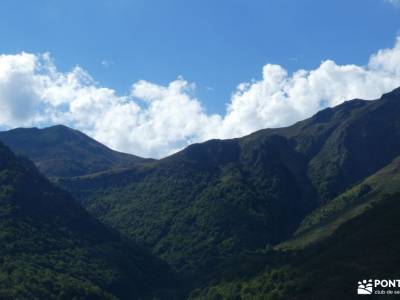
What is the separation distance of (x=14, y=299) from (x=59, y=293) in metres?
17.8

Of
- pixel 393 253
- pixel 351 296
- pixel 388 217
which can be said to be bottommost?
pixel 351 296

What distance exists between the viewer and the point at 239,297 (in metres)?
164

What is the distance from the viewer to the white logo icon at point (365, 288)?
102062mm

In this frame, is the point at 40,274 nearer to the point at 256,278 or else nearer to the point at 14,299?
the point at 14,299

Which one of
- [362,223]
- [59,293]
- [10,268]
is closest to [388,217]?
[362,223]

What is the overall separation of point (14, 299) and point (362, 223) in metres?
110

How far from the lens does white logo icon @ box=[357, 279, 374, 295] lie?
102062 mm

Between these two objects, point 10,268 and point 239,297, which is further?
point 10,268

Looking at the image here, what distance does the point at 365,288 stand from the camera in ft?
340

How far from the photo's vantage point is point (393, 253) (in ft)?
411

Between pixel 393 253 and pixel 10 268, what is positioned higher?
pixel 10 268

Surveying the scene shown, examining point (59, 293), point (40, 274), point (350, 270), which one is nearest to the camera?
point (350, 270)

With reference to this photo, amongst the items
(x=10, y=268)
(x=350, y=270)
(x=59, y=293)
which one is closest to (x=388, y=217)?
(x=350, y=270)

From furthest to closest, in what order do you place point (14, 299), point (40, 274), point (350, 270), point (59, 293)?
point (40, 274) → point (59, 293) → point (14, 299) → point (350, 270)
